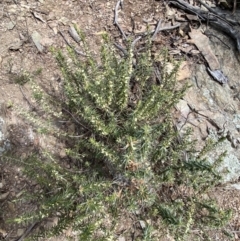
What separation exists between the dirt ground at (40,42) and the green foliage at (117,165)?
0.69 ft

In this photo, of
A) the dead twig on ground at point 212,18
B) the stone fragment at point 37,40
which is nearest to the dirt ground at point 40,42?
the stone fragment at point 37,40

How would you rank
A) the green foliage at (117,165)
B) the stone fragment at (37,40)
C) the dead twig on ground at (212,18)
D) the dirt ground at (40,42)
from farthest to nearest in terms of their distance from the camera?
the dead twig on ground at (212,18), the stone fragment at (37,40), the dirt ground at (40,42), the green foliage at (117,165)

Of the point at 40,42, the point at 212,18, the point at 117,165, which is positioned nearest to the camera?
the point at 117,165

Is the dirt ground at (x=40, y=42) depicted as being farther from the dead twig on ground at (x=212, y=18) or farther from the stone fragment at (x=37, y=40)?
the dead twig on ground at (x=212, y=18)

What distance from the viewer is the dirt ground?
291 cm

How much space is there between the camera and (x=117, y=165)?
2695mm

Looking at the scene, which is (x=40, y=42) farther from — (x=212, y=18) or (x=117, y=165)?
(x=212, y=18)

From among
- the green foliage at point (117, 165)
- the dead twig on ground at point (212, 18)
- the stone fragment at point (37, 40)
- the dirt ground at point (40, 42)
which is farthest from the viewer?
the dead twig on ground at point (212, 18)

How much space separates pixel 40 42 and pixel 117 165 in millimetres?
1390

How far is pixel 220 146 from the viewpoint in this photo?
3.24 metres

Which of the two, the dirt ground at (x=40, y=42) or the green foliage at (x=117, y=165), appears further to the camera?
the dirt ground at (x=40, y=42)

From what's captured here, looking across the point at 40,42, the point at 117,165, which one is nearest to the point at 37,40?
the point at 40,42

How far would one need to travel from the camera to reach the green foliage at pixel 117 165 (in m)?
2.52

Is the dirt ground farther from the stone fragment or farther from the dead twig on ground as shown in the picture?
the dead twig on ground
